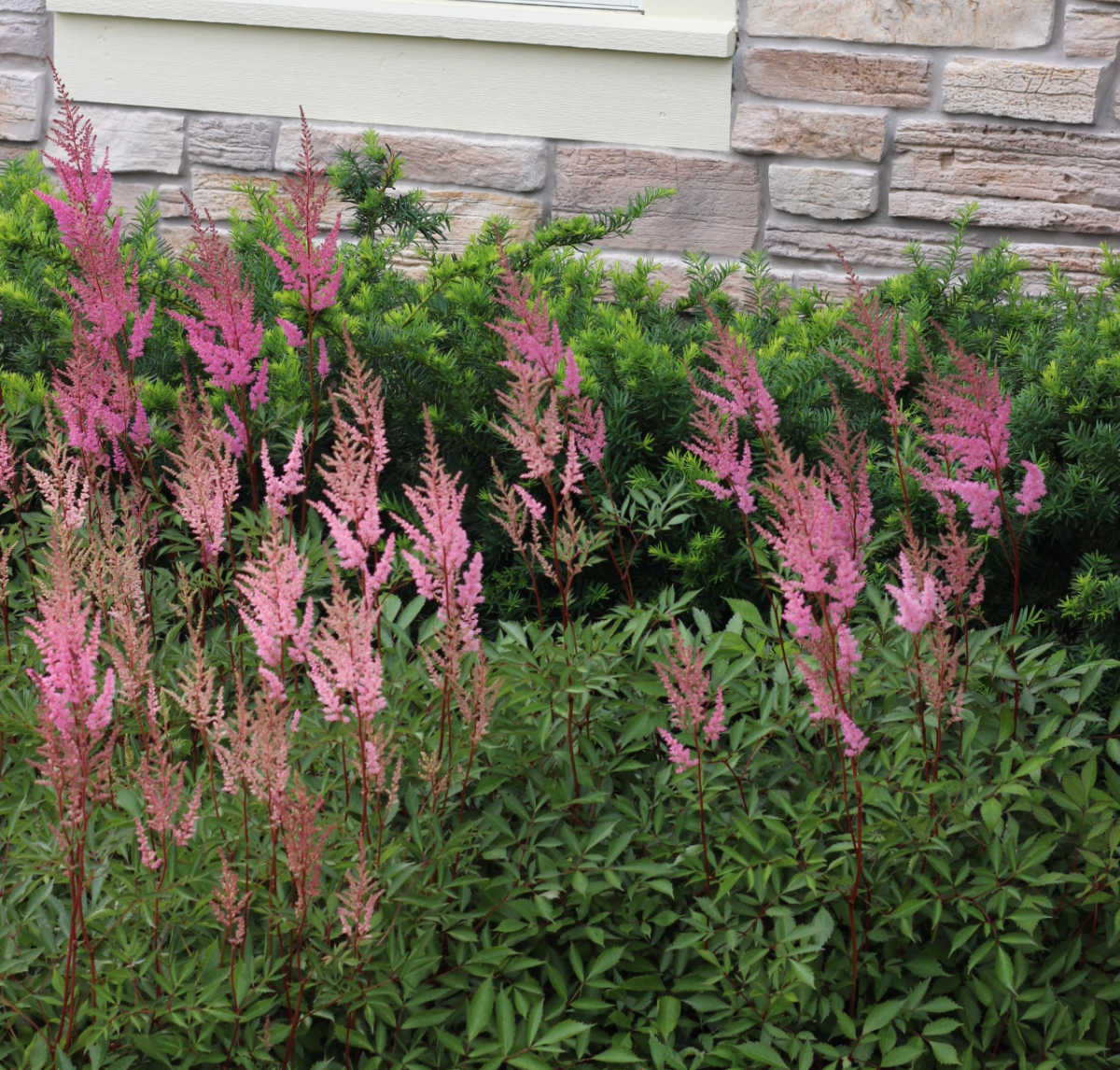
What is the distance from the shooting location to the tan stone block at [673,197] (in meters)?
4.77

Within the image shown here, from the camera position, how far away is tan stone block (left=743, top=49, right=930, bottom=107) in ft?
14.9

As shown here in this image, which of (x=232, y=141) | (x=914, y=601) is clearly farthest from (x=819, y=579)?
(x=232, y=141)

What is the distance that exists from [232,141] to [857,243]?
2.41m

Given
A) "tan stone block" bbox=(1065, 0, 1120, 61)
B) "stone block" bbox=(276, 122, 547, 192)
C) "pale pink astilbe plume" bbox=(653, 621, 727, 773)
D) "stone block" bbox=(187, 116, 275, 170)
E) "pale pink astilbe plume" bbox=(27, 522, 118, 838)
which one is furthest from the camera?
"stone block" bbox=(187, 116, 275, 170)

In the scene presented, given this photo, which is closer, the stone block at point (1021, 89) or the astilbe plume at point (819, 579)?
the astilbe plume at point (819, 579)

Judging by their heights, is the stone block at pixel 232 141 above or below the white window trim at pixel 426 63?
below

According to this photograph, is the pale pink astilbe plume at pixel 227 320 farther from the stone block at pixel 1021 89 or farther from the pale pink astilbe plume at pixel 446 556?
the stone block at pixel 1021 89

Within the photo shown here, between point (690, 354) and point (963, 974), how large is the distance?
1506 mm

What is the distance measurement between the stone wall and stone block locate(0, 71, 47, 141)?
0.03m

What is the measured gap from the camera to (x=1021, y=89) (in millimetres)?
4465

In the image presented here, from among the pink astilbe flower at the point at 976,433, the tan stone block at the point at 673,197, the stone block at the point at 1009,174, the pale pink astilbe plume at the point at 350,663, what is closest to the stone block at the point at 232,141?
the tan stone block at the point at 673,197

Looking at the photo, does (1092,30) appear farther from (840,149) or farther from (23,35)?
(23,35)

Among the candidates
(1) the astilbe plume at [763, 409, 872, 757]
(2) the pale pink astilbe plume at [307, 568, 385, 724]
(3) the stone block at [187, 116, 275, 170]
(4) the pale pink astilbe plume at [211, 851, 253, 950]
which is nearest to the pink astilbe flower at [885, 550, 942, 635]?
(1) the astilbe plume at [763, 409, 872, 757]

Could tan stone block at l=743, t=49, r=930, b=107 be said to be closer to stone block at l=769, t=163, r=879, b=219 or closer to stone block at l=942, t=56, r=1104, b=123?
stone block at l=942, t=56, r=1104, b=123
